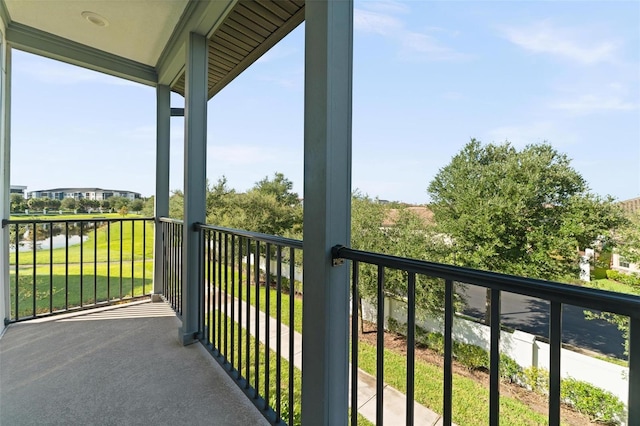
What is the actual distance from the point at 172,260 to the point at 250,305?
1.70 metres

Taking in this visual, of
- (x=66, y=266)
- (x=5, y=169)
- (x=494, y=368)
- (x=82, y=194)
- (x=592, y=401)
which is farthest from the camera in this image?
(x=82, y=194)

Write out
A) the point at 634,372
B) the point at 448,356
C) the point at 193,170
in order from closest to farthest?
the point at 634,372
the point at 448,356
the point at 193,170

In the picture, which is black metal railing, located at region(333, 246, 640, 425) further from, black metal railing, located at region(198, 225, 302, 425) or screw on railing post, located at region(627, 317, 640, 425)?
black metal railing, located at region(198, 225, 302, 425)

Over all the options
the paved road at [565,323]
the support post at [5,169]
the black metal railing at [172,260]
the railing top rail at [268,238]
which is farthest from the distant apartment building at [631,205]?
the support post at [5,169]

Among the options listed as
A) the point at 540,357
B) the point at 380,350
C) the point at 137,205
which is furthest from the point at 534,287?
the point at 137,205

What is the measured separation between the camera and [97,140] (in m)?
3.56

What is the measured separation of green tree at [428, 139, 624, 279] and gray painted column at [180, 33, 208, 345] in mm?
1921

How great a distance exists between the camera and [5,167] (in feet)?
8.91

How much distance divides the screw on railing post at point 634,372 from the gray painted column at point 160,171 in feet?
12.9

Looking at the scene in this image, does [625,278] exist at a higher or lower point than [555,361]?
higher

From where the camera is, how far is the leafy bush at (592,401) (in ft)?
3.02

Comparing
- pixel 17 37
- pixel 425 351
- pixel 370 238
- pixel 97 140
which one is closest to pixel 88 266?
pixel 97 140

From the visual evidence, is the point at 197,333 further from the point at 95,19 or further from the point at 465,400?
the point at 95,19

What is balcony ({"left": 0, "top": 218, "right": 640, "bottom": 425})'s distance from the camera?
0.88 m
